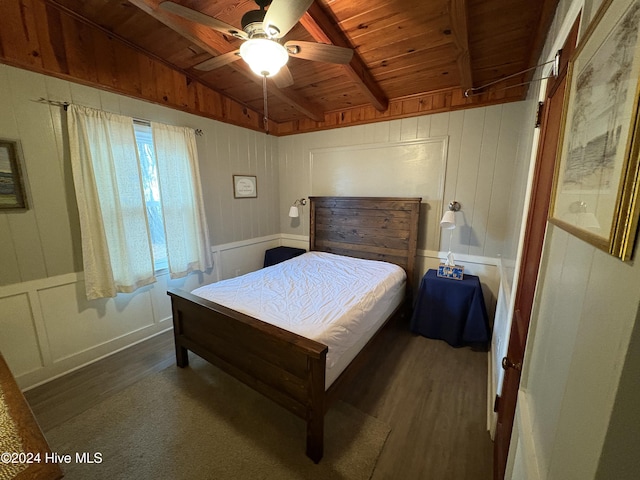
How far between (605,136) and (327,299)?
1714mm

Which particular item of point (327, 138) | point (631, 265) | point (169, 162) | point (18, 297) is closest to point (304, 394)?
point (631, 265)

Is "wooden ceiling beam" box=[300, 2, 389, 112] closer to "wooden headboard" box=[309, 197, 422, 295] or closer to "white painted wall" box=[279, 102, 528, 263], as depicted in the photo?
"white painted wall" box=[279, 102, 528, 263]

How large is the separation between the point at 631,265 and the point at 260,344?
1.63 m

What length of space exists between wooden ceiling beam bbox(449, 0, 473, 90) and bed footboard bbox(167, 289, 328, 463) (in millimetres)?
2167

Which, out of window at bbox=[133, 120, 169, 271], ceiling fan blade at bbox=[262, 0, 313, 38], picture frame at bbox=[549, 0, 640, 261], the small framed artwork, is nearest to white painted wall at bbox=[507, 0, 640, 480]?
picture frame at bbox=[549, 0, 640, 261]

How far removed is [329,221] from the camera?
3.49 metres

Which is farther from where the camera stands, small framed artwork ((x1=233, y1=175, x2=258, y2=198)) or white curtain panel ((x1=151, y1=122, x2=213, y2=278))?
small framed artwork ((x1=233, y1=175, x2=258, y2=198))

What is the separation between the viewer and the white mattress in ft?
5.24

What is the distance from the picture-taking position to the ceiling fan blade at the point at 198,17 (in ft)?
4.17

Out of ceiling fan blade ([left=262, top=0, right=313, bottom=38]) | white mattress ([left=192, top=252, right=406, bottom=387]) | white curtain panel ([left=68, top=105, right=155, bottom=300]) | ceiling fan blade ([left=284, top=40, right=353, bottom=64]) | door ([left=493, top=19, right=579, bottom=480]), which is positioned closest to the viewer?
door ([left=493, top=19, right=579, bottom=480])

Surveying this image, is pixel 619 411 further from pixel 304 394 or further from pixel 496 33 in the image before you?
pixel 496 33

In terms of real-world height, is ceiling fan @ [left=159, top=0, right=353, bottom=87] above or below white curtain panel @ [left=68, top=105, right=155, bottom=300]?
above

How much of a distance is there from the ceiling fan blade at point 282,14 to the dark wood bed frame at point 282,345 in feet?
5.51

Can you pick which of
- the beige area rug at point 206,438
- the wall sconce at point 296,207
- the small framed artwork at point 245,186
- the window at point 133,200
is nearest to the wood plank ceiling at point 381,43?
the window at point 133,200
